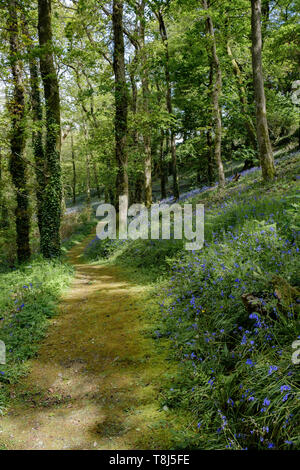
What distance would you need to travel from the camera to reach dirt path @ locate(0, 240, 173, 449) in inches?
123

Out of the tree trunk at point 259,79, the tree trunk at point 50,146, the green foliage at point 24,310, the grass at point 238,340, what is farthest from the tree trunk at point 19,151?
the tree trunk at point 259,79

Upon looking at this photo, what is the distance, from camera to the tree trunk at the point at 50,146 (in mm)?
10297

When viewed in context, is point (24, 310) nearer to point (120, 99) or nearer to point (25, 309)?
point (25, 309)

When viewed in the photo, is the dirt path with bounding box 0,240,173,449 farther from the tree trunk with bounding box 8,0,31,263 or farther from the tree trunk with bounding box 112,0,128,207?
the tree trunk with bounding box 112,0,128,207

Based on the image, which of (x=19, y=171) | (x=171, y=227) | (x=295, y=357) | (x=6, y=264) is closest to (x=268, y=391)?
(x=295, y=357)

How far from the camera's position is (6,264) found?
49.9 ft

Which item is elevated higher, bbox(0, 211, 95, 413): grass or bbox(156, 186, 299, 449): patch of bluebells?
bbox(156, 186, 299, 449): patch of bluebells

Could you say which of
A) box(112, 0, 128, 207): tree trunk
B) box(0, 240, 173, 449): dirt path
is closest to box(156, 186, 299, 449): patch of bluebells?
box(0, 240, 173, 449): dirt path

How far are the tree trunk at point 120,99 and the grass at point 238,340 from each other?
8.18m

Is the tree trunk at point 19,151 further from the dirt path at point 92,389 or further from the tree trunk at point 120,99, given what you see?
the dirt path at point 92,389

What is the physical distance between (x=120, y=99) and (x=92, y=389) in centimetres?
1240

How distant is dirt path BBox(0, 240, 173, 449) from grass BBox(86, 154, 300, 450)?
13.2 inches

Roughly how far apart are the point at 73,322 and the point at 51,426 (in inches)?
117

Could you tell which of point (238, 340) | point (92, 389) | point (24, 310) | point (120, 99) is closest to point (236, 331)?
point (238, 340)
